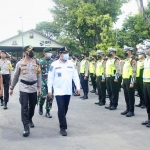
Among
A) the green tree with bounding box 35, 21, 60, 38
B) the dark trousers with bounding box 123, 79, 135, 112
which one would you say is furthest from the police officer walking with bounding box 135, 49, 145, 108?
the green tree with bounding box 35, 21, 60, 38

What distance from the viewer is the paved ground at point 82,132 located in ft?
17.5

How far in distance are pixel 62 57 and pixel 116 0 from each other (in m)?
27.5

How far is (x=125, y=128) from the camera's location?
21.8 ft

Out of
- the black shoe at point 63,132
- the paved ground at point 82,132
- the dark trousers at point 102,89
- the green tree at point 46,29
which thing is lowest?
the paved ground at point 82,132

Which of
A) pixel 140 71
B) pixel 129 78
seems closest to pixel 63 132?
pixel 129 78

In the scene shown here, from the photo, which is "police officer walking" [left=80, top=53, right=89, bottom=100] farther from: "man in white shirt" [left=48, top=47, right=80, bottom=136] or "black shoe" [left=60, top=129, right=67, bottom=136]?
"black shoe" [left=60, top=129, right=67, bottom=136]

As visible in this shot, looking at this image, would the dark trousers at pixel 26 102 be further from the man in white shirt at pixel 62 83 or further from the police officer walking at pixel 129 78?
the police officer walking at pixel 129 78

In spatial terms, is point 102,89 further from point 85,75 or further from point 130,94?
point 130,94

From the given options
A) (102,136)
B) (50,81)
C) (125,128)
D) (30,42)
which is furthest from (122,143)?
(30,42)

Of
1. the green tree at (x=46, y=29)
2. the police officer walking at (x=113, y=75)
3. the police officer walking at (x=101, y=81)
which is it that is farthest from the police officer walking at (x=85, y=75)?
the green tree at (x=46, y=29)

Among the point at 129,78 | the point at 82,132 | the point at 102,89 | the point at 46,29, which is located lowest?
the point at 82,132

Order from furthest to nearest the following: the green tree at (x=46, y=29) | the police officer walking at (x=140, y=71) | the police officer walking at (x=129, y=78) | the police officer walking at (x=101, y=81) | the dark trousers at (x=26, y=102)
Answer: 1. the green tree at (x=46, y=29)
2. the police officer walking at (x=101, y=81)
3. the police officer walking at (x=140, y=71)
4. the police officer walking at (x=129, y=78)
5. the dark trousers at (x=26, y=102)

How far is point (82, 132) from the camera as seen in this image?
248 inches

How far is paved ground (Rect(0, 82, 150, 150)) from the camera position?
210 inches
